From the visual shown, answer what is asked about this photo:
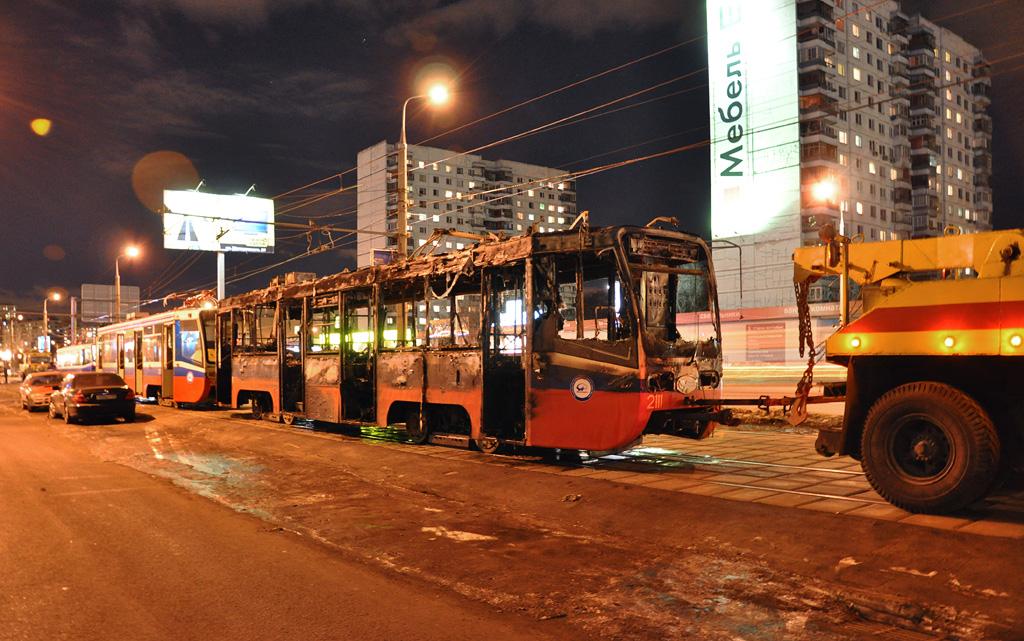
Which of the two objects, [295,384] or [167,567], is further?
[295,384]

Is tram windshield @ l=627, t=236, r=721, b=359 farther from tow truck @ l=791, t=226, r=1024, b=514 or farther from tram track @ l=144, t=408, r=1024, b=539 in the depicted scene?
tow truck @ l=791, t=226, r=1024, b=514

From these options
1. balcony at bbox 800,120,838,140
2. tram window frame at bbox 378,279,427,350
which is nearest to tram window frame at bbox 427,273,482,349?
tram window frame at bbox 378,279,427,350

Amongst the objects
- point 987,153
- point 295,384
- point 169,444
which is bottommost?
point 169,444

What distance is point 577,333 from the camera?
33.1ft

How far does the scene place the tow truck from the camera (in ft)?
21.1

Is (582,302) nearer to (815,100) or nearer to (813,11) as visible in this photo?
(815,100)

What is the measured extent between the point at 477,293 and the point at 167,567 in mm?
6544

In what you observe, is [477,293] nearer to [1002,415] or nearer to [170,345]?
[1002,415]

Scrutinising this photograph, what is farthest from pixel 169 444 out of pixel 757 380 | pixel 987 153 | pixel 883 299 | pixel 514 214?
pixel 514 214

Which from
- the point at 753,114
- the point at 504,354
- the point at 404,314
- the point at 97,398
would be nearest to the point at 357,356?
the point at 404,314

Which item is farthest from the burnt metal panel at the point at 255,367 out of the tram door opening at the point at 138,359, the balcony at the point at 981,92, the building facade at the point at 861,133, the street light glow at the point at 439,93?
the balcony at the point at 981,92

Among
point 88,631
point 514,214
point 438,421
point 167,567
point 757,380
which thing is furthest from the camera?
point 514,214

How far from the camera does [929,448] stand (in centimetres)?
687

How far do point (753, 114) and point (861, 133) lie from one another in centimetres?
1328
